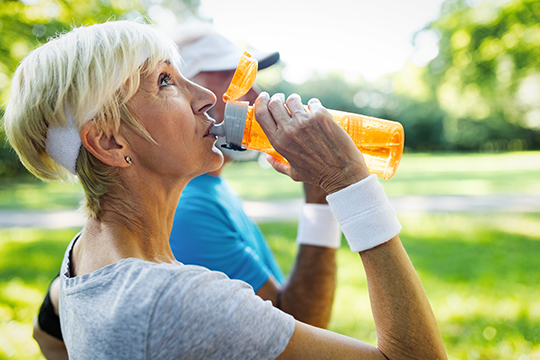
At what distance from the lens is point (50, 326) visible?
1759mm

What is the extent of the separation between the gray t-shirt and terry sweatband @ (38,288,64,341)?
692 millimetres

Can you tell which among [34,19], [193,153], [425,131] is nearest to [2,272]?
[34,19]

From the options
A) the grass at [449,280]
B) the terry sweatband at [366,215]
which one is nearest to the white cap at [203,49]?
the terry sweatband at [366,215]

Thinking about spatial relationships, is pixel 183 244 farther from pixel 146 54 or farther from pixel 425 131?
pixel 425 131

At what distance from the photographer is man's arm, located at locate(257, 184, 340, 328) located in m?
2.09

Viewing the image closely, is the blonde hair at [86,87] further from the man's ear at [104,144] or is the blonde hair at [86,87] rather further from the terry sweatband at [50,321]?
the terry sweatband at [50,321]

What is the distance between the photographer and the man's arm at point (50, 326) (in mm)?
1745

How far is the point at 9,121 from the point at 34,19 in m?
6.17

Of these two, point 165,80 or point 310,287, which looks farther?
point 310,287

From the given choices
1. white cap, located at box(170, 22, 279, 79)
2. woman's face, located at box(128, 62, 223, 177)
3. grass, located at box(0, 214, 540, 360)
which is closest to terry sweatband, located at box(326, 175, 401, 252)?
woman's face, located at box(128, 62, 223, 177)

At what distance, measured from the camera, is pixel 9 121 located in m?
1.42

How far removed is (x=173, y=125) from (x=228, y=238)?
27.0 inches

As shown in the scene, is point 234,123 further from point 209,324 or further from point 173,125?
point 209,324

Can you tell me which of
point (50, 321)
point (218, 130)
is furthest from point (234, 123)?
point (50, 321)
